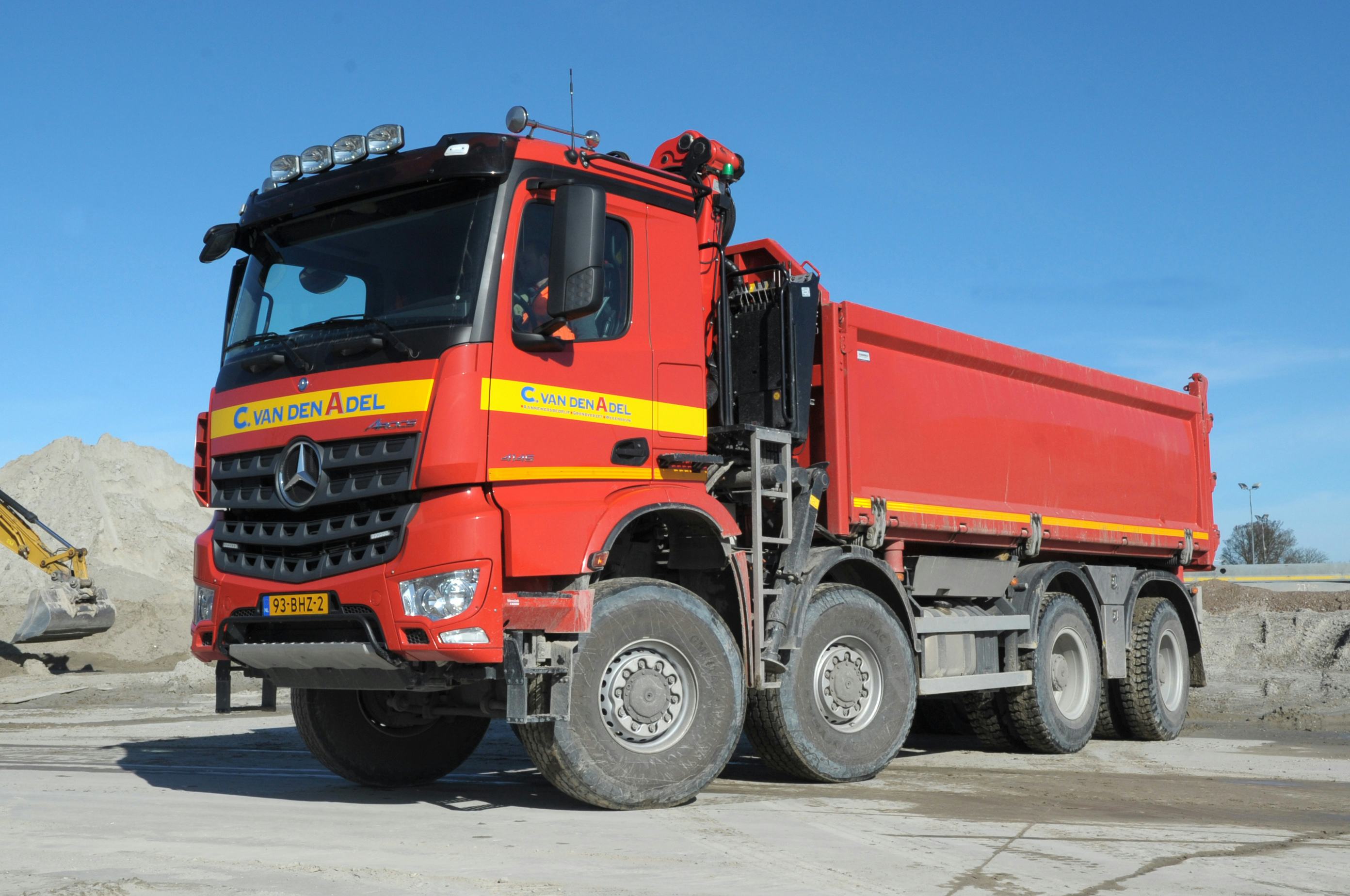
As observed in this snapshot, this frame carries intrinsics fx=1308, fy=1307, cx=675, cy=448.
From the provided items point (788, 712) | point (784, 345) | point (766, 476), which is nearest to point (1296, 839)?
point (788, 712)

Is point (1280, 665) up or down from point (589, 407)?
down

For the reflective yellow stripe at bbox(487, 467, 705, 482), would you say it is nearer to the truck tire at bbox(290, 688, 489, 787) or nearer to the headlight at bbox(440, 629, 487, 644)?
the headlight at bbox(440, 629, 487, 644)

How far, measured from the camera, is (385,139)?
23.2 ft

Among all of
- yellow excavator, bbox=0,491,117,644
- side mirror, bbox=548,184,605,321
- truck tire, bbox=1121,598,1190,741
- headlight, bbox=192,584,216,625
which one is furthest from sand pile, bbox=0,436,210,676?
side mirror, bbox=548,184,605,321

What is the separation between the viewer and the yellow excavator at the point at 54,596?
22.8m

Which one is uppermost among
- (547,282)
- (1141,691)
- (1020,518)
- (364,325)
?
(547,282)

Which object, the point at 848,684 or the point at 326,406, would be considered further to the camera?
the point at 848,684

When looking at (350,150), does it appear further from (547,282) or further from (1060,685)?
(1060,685)

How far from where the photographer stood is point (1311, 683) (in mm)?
17203

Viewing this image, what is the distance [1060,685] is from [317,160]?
290 inches

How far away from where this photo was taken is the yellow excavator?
22.8 m

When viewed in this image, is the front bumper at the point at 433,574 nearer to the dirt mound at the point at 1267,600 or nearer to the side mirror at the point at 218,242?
the side mirror at the point at 218,242

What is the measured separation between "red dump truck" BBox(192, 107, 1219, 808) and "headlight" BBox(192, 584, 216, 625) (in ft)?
0.06

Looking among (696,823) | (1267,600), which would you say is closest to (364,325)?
(696,823)
